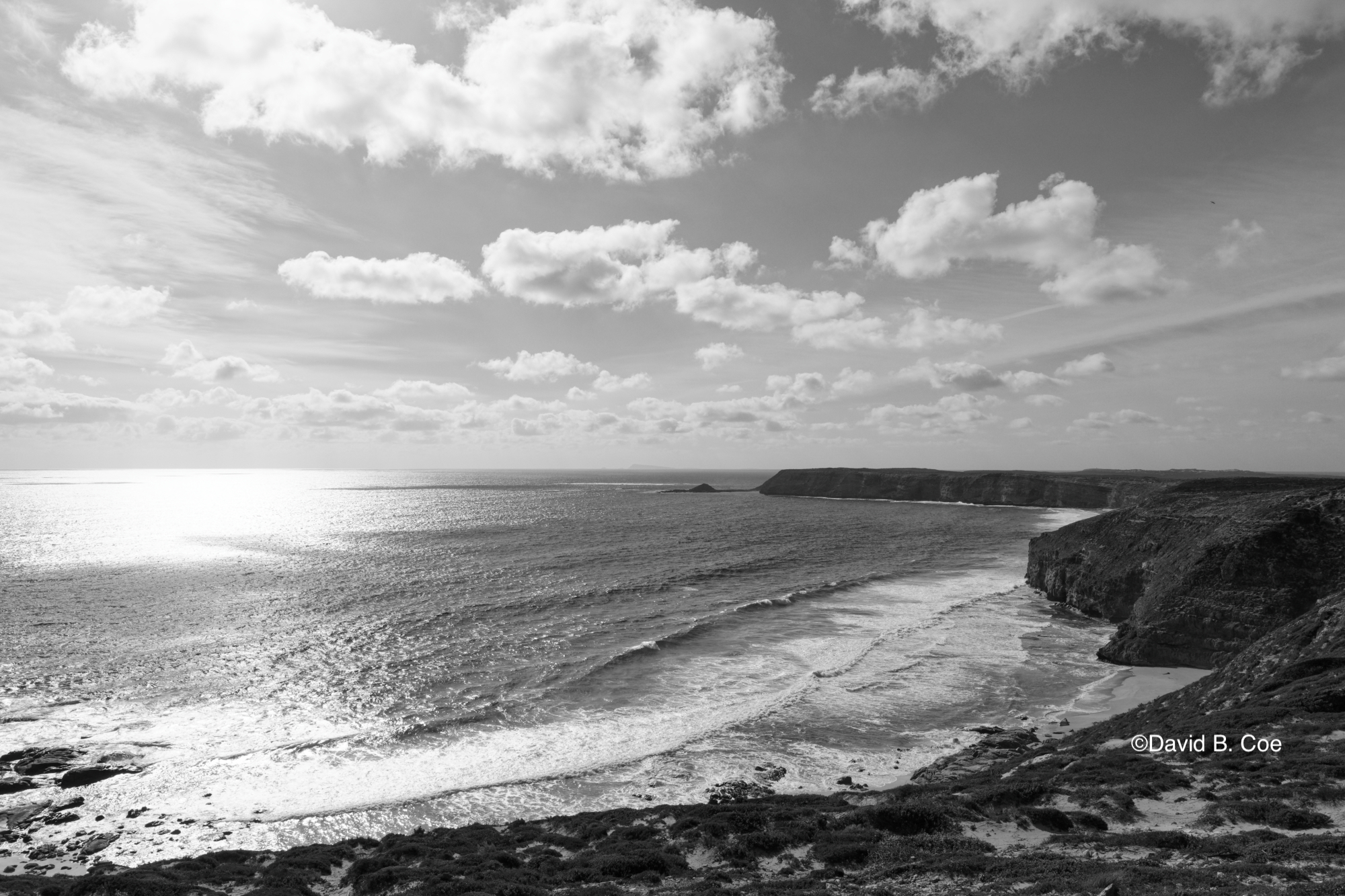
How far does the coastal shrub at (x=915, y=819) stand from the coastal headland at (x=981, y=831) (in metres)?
0.04

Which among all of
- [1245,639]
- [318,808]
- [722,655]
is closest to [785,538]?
[722,655]

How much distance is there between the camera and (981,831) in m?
15.4

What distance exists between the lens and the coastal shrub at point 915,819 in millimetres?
15734

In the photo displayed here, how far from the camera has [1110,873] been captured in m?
12.1

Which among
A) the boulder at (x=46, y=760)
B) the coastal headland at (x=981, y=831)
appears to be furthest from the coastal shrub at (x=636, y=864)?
the boulder at (x=46, y=760)

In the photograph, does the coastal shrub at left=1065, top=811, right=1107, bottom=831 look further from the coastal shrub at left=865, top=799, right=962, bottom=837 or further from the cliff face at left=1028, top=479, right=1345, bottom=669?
the cliff face at left=1028, top=479, right=1345, bottom=669

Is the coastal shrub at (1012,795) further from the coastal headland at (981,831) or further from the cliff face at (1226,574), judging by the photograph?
the cliff face at (1226,574)

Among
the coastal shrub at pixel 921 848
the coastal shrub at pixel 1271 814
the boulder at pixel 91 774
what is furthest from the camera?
the boulder at pixel 91 774

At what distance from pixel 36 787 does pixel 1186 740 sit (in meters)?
38.8

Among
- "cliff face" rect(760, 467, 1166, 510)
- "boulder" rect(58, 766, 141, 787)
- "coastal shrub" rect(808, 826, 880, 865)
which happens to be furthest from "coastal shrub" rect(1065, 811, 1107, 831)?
"cliff face" rect(760, 467, 1166, 510)

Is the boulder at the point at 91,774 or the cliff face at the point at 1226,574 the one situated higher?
the cliff face at the point at 1226,574

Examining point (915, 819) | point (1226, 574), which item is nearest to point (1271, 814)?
point (915, 819)

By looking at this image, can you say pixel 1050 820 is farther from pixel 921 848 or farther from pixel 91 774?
pixel 91 774

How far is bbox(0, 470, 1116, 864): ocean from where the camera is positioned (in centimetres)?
2370
